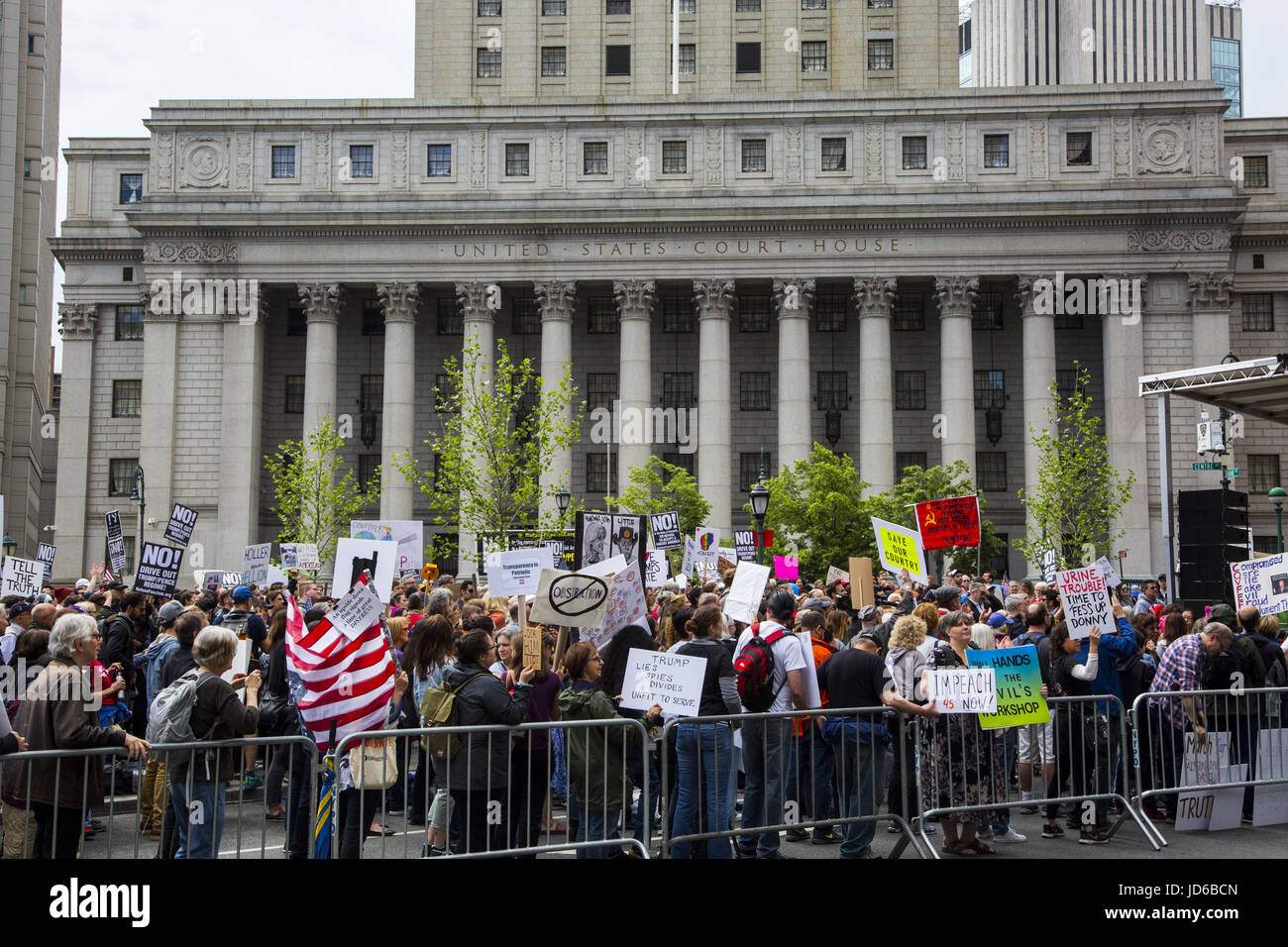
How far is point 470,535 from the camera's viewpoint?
51.5 metres

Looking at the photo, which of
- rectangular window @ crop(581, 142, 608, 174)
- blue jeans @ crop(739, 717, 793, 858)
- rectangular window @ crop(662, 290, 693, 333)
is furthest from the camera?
rectangular window @ crop(662, 290, 693, 333)

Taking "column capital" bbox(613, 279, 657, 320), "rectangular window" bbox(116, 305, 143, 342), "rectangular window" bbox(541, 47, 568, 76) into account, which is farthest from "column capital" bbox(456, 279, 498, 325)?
"rectangular window" bbox(541, 47, 568, 76)

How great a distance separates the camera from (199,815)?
9.78 meters

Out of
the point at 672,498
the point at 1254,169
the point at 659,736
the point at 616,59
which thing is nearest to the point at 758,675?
the point at 659,736

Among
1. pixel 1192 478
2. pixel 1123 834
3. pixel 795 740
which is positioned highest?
pixel 1192 478

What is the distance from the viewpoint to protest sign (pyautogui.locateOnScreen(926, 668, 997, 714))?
11.8 meters

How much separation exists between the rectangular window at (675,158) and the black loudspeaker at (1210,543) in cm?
3307

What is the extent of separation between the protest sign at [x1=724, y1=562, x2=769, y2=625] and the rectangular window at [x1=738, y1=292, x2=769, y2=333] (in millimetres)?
41613

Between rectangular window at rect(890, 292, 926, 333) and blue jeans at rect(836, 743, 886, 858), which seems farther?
rectangular window at rect(890, 292, 926, 333)

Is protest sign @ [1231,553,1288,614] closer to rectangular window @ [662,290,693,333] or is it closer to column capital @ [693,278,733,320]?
column capital @ [693,278,733,320]

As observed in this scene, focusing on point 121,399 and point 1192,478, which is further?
point 121,399

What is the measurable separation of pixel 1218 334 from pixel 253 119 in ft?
137
